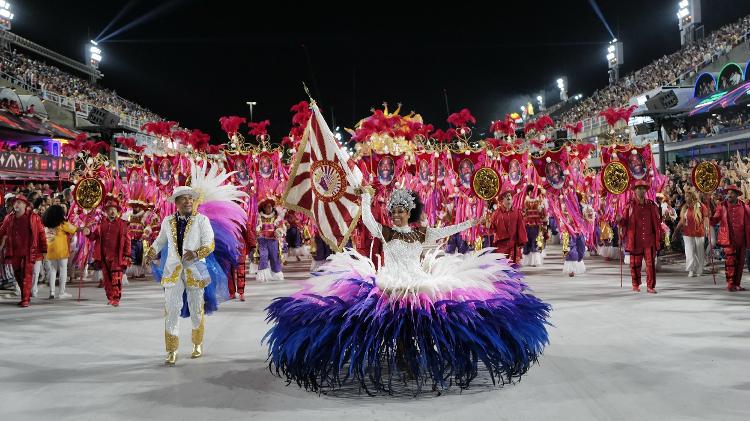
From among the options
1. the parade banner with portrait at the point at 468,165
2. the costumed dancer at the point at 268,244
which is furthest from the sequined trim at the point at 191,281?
the parade banner with portrait at the point at 468,165

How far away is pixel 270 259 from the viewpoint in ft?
43.6

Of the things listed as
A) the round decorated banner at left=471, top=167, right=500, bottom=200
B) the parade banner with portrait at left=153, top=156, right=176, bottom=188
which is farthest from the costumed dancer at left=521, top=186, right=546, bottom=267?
the parade banner with portrait at left=153, top=156, right=176, bottom=188

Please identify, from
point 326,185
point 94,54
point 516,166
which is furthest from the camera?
point 94,54

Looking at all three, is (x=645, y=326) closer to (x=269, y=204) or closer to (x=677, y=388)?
(x=677, y=388)

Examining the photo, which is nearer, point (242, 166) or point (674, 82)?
point (242, 166)

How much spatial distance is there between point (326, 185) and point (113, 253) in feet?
11.9

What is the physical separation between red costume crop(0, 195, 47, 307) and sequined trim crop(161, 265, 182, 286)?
5.09 m

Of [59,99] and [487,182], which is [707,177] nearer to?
[487,182]

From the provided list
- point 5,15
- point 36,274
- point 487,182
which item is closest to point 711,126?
point 487,182

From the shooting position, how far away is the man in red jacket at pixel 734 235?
9.85 m

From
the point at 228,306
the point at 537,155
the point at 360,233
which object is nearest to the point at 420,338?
the point at 228,306

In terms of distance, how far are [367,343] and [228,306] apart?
548 centimetres

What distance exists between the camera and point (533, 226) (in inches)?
568

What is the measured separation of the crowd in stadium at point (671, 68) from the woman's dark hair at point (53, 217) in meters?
26.4
